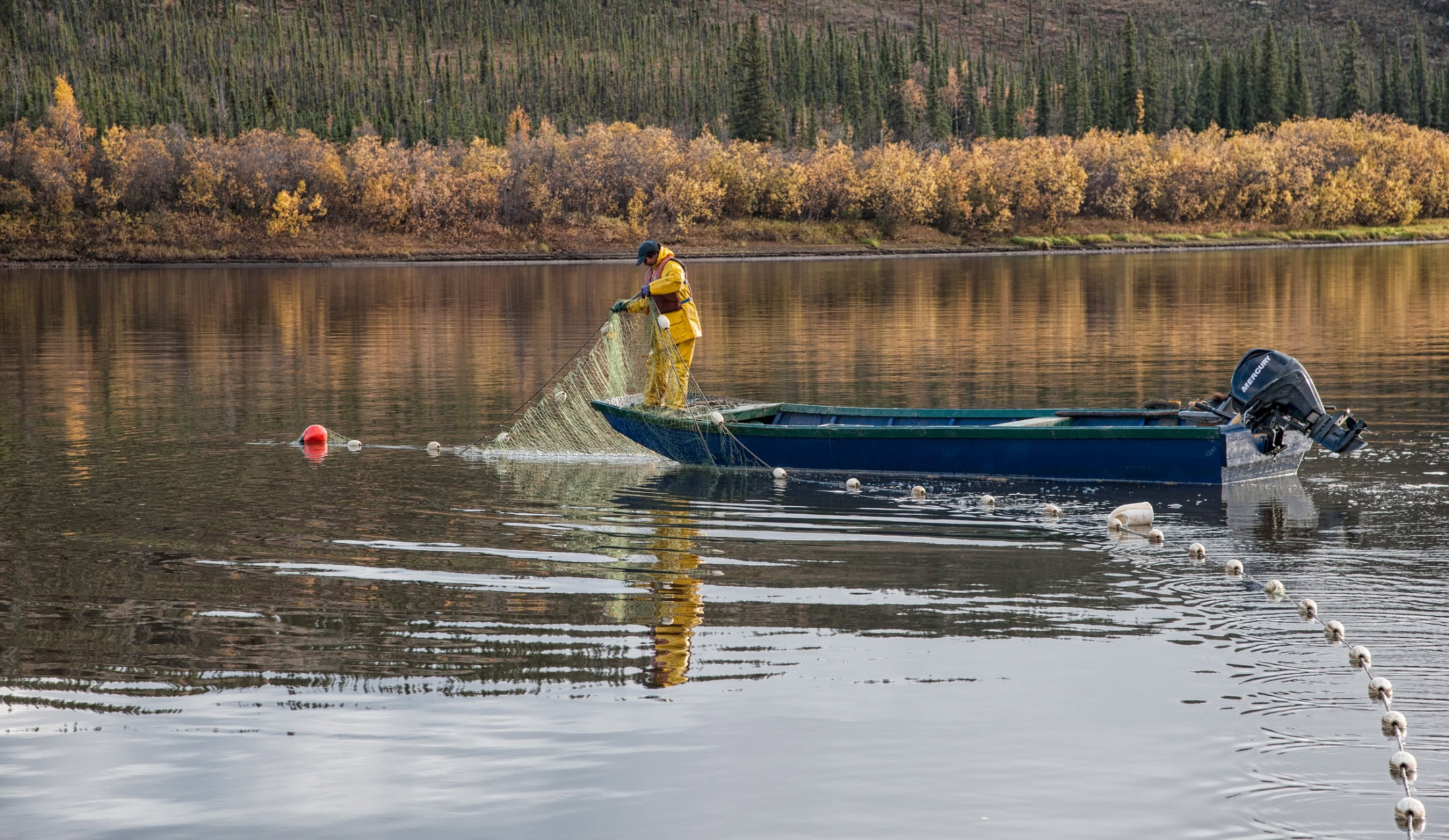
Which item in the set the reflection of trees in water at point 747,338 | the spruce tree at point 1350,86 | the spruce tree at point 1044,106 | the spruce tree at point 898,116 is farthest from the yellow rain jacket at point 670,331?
the spruce tree at point 1350,86

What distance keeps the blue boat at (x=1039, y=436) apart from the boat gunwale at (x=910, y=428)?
0.06ft

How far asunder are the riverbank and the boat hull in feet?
310

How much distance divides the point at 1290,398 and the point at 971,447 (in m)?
3.88

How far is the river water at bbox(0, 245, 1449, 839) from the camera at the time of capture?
28.8 ft

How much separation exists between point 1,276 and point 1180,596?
9265cm

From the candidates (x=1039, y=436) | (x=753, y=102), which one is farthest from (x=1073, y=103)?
(x=1039, y=436)

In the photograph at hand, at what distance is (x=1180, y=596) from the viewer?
43.4 ft

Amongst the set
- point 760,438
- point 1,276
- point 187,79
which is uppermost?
point 187,79

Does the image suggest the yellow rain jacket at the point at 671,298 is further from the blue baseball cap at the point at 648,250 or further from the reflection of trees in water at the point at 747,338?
the reflection of trees in water at the point at 747,338

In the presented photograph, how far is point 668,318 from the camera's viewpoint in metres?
20.6

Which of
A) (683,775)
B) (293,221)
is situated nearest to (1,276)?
(293,221)

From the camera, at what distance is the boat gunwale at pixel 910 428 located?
18438 mm

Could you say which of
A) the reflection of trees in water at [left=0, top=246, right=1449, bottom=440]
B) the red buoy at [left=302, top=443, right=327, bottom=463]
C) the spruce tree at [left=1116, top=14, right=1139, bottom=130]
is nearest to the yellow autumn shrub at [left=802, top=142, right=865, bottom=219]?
the reflection of trees in water at [left=0, top=246, right=1449, bottom=440]

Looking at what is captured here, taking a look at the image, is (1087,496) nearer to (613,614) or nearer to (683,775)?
(613,614)
